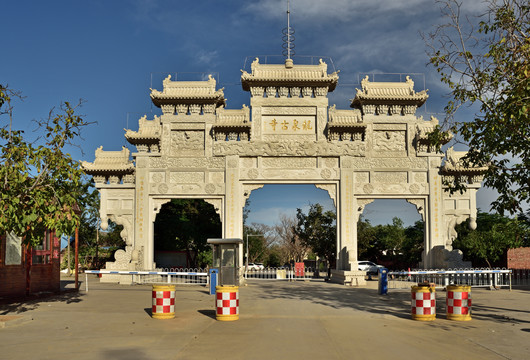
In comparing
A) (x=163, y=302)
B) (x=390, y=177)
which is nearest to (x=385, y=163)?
(x=390, y=177)

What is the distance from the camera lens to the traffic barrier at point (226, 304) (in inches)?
420

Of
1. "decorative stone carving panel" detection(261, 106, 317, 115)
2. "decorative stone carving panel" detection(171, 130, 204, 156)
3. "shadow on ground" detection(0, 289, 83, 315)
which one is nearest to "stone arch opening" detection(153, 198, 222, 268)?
"decorative stone carving panel" detection(171, 130, 204, 156)

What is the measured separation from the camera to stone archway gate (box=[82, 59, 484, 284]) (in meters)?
23.3

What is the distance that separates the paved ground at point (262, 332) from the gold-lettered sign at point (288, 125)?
10.8 m

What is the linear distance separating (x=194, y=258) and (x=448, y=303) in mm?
23069

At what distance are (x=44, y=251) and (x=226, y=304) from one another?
8.62 meters

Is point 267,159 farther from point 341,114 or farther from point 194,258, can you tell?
point 194,258

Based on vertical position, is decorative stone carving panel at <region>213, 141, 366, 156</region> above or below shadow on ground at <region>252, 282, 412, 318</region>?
above

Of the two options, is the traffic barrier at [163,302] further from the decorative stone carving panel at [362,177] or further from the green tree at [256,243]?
the green tree at [256,243]

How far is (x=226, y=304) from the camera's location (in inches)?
420

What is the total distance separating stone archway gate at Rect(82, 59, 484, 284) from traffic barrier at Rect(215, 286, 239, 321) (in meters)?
12.4

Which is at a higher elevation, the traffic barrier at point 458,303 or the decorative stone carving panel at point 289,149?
the decorative stone carving panel at point 289,149

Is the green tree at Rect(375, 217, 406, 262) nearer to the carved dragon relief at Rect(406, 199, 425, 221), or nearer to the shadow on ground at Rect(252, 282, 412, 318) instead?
the carved dragon relief at Rect(406, 199, 425, 221)

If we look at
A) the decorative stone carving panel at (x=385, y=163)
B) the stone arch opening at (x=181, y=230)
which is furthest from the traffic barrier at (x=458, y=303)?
the stone arch opening at (x=181, y=230)
